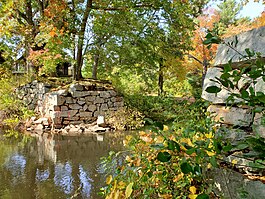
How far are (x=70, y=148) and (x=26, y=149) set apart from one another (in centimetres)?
81

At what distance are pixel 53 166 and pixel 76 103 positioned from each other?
148 inches

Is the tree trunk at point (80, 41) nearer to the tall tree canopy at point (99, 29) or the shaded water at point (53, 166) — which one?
the tall tree canopy at point (99, 29)

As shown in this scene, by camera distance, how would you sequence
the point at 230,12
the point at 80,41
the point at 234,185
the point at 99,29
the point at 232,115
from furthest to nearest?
the point at 230,12 → the point at 99,29 → the point at 80,41 → the point at 232,115 → the point at 234,185

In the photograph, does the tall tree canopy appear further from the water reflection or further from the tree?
the tree

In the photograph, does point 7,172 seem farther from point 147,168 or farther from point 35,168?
point 147,168

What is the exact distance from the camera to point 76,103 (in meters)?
7.57

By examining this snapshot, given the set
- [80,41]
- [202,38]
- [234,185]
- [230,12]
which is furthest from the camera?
[230,12]

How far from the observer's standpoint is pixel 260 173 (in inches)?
42.1

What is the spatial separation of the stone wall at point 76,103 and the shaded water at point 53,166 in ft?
4.07

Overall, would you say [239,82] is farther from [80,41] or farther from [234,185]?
[80,41]

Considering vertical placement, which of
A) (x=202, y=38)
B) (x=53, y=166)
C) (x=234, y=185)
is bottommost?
(x=53, y=166)

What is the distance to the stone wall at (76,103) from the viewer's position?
7.38 meters

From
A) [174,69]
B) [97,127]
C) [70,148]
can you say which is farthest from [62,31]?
[174,69]

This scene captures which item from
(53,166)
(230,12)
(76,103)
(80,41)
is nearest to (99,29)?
(80,41)
